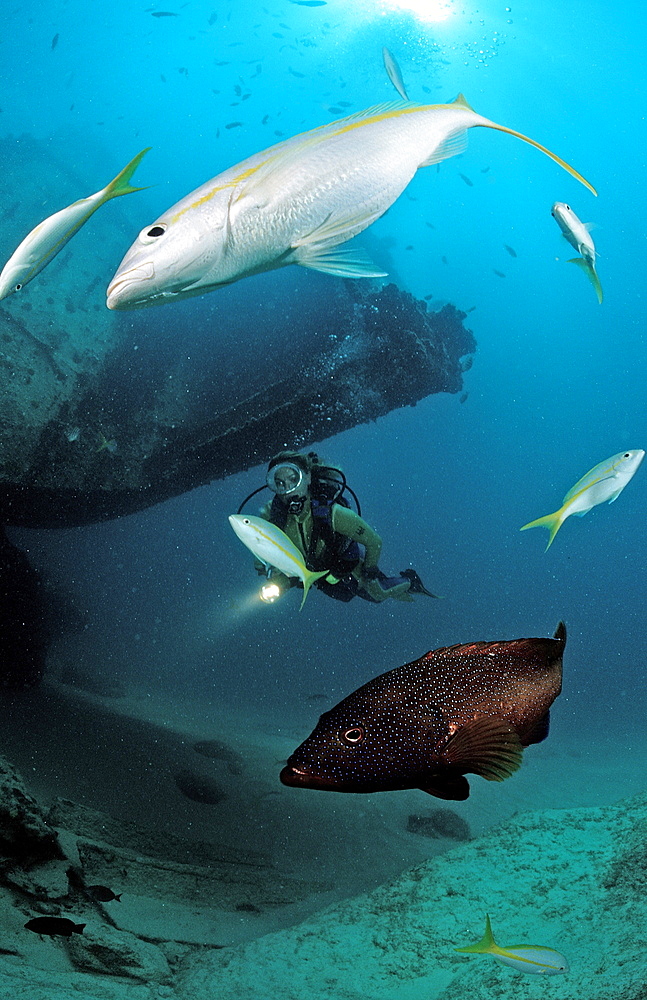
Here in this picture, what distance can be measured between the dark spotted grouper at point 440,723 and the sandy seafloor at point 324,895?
205 centimetres

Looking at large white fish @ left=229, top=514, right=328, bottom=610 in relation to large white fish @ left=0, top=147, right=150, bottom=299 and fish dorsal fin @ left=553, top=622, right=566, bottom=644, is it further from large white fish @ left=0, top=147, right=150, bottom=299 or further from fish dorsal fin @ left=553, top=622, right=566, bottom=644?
fish dorsal fin @ left=553, top=622, right=566, bottom=644

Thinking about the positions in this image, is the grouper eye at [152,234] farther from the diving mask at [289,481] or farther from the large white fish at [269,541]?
the diving mask at [289,481]

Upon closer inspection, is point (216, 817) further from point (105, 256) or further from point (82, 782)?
point (105, 256)

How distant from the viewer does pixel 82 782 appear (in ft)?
23.2

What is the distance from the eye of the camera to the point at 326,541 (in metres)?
5.46

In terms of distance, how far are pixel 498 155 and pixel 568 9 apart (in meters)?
5.63

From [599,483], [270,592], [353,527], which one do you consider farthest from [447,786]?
[353,527]

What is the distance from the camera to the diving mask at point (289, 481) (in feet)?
16.2

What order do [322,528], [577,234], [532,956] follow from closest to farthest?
[532,956]
[577,234]
[322,528]

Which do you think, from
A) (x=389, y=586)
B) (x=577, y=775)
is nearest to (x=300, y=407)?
(x=389, y=586)

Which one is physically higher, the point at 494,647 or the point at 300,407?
the point at 300,407

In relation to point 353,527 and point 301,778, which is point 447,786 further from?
point 353,527

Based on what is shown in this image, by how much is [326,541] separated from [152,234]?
459cm

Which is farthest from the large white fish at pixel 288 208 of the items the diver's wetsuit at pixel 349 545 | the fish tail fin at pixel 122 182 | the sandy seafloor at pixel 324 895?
the diver's wetsuit at pixel 349 545
